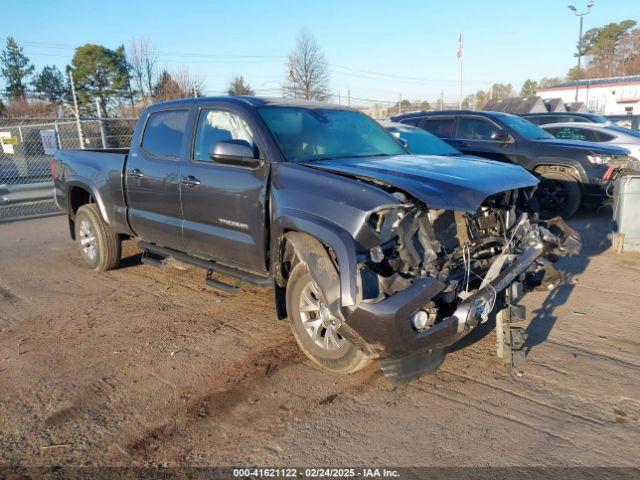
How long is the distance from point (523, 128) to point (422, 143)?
2.64 m

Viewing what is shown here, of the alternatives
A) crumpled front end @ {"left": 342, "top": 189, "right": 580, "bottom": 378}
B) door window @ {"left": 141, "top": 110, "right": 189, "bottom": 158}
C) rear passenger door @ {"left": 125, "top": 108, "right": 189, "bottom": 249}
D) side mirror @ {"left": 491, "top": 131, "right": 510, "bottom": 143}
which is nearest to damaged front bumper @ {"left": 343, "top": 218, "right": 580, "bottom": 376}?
crumpled front end @ {"left": 342, "top": 189, "right": 580, "bottom": 378}

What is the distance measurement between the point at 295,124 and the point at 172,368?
221 centimetres

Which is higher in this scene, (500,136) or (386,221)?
(500,136)

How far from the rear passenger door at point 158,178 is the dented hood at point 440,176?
162cm

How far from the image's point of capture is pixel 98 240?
629 cm

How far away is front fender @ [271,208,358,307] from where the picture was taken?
3.10 m

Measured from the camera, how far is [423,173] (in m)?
3.59

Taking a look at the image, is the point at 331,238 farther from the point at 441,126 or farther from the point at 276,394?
the point at 441,126

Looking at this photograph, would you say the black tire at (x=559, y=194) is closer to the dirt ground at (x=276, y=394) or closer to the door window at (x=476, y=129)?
the door window at (x=476, y=129)

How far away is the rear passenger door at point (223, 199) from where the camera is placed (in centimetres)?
409

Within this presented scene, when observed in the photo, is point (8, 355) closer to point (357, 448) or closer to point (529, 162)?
point (357, 448)

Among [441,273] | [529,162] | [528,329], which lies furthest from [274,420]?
[529,162]

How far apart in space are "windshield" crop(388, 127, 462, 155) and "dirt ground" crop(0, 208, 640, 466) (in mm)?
3001

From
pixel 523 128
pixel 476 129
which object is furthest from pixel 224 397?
pixel 523 128
